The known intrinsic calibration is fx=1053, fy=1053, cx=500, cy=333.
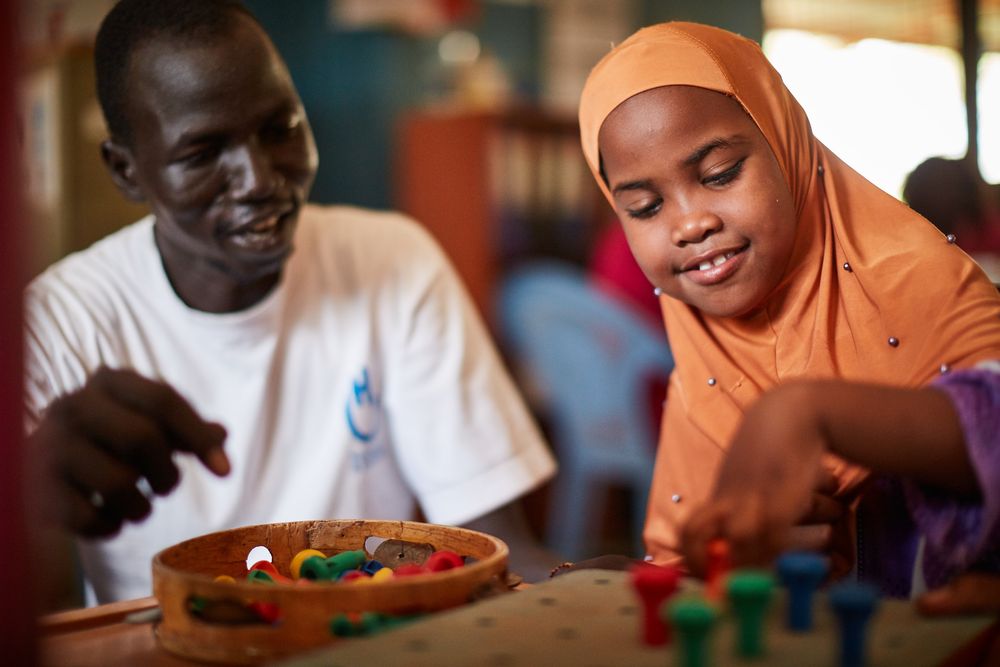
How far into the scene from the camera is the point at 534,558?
142 centimetres

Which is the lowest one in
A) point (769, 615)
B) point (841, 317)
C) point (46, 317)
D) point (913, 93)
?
point (769, 615)

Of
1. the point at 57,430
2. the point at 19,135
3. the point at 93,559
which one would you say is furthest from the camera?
the point at 93,559


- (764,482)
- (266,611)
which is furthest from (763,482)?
(266,611)

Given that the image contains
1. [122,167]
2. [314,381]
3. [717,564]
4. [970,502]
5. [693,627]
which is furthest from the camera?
[314,381]

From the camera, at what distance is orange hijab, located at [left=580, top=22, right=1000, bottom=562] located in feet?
2.88

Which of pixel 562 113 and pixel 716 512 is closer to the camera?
pixel 716 512

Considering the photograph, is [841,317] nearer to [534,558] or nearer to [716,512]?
[716,512]

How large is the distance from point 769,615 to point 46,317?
109cm

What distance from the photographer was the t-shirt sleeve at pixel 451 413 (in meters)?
1.50

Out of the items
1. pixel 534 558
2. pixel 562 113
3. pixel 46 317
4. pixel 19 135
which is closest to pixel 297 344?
pixel 46 317

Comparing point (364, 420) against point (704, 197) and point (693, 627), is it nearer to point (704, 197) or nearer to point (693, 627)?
point (704, 197)

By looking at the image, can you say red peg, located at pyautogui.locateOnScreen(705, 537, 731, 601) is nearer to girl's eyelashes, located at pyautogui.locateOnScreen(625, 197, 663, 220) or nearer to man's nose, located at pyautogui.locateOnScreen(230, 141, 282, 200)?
girl's eyelashes, located at pyautogui.locateOnScreen(625, 197, 663, 220)

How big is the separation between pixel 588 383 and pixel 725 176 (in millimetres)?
2405

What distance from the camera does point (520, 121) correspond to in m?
4.24
